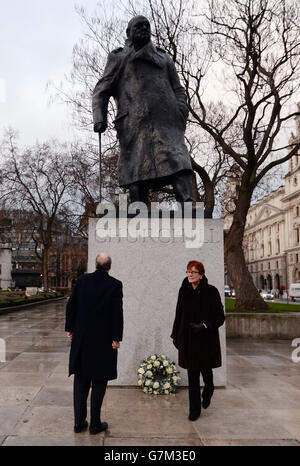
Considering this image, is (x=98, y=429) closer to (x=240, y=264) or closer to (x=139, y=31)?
(x=139, y=31)

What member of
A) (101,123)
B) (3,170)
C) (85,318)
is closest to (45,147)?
(3,170)

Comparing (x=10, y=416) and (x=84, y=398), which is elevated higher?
(x=84, y=398)

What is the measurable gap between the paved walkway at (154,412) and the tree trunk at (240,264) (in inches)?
296

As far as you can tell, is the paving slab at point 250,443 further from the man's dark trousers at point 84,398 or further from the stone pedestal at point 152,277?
the stone pedestal at point 152,277

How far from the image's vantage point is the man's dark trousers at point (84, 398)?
3.71 meters

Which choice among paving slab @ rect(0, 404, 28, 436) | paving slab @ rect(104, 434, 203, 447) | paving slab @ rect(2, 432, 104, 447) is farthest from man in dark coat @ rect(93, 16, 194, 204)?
paving slab @ rect(2, 432, 104, 447)

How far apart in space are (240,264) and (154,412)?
11.3m

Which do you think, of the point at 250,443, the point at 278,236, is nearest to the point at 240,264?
the point at 250,443

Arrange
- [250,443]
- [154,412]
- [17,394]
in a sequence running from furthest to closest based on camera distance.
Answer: [17,394]
[154,412]
[250,443]

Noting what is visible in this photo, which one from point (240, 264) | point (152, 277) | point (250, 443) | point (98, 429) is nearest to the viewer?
point (250, 443)

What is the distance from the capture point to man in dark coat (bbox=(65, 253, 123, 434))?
3701 millimetres

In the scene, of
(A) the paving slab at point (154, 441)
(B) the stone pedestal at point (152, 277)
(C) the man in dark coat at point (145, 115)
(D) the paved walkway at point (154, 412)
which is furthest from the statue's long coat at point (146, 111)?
(A) the paving slab at point (154, 441)

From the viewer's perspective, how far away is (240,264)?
15.2 metres
